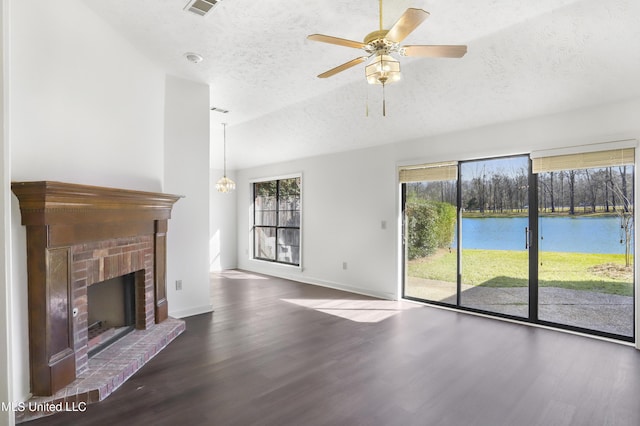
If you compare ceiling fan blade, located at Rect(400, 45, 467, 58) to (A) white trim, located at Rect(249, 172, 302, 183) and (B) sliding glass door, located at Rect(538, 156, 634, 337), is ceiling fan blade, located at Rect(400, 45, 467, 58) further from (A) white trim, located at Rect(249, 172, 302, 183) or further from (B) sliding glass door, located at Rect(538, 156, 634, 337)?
Answer: (A) white trim, located at Rect(249, 172, 302, 183)

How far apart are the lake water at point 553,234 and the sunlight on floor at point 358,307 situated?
1358mm

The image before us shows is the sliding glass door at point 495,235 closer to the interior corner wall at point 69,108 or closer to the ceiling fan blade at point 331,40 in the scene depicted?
the ceiling fan blade at point 331,40

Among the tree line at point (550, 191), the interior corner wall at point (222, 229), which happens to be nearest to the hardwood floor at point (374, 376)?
the tree line at point (550, 191)

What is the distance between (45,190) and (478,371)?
11.8 ft

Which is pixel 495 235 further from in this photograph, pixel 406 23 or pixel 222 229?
pixel 222 229

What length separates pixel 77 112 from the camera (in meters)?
2.81

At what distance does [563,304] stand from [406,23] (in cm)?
383

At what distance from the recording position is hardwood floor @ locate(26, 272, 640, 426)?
230 cm

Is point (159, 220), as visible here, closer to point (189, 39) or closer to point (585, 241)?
point (189, 39)

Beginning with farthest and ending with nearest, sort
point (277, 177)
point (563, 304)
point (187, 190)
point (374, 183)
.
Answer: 1. point (277, 177)
2. point (374, 183)
3. point (187, 190)
4. point (563, 304)

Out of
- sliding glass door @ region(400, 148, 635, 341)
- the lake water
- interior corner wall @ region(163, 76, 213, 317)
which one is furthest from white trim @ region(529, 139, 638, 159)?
interior corner wall @ region(163, 76, 213, 317)

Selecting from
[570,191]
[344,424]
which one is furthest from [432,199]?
[344,424]

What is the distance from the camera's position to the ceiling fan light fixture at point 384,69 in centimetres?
237

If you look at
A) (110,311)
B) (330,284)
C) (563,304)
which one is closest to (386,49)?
(110,311)
